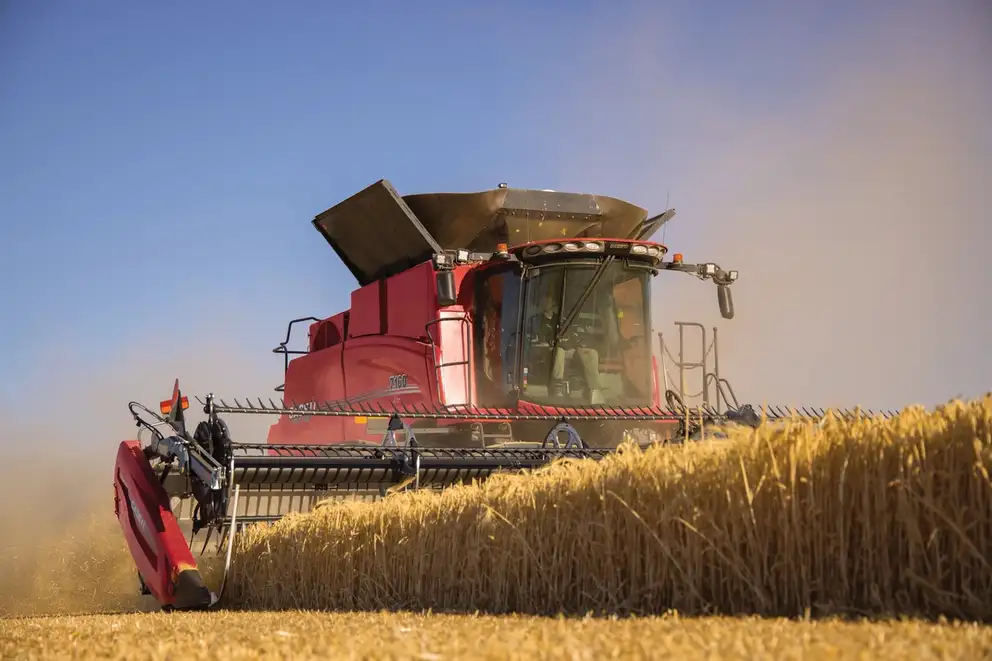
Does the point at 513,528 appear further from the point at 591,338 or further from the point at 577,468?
the point at 591,338

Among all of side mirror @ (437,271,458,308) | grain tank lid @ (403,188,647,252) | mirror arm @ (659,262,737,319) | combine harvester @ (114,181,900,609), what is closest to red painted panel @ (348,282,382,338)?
combine harvester @ (114,181,900,609)

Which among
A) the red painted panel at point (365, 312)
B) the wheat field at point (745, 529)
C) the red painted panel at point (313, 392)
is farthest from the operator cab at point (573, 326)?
the wheat field at point (745, 529)

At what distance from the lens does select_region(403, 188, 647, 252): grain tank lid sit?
355 inches

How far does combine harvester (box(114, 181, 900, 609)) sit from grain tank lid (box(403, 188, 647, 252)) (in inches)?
0.5

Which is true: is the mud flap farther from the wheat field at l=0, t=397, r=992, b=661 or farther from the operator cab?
the operator cab

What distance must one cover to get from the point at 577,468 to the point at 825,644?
1833 mm

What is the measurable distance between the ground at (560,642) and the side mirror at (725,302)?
5.92m

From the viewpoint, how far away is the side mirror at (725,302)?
866 centimetres

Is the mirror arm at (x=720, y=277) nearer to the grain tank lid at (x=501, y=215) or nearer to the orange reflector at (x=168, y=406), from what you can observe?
the grain tank lid at (x=501, y=215)

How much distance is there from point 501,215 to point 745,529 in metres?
6.38

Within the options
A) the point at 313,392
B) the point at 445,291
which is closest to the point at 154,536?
the point at 445,291

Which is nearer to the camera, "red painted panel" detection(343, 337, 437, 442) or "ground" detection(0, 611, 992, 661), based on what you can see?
"ground" detection(0, 611, 992, 661)

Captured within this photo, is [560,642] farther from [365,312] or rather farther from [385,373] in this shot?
[365,312]

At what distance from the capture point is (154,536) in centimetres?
583
